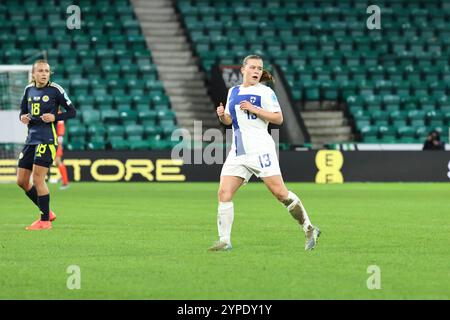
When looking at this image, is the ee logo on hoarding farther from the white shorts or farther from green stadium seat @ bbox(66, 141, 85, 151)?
the white shorts

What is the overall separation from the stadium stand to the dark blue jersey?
1958cm

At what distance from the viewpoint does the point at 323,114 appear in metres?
34.3

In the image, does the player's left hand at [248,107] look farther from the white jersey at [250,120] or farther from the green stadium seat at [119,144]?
the green stadium seat at [119,144]

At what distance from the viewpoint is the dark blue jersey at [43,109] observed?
14055 mm

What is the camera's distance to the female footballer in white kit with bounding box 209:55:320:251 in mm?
11180

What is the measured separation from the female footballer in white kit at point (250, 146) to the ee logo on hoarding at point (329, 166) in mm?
18244

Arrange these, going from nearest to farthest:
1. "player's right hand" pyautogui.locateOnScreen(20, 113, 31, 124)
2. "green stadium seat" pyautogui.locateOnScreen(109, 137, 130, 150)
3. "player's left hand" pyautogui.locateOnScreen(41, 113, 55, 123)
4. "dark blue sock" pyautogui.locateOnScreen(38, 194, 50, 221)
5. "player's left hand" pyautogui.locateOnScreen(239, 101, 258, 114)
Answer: "player's left hand" pyautogui.locateOnScreen(239, 101, 258, 114)
"player's left hand" pyautogui.locateOnScreen(41, 113, 55, 123)
"player's right hand" pyautogui.locateOnScreen(20, 113, 31, 124)
"dark blue sock" pyautogui.locateOnScreen(38, 194, 50, 221)
"green stadium seat" pyautogui.locateOnScreen(109, 137, 130, 150)

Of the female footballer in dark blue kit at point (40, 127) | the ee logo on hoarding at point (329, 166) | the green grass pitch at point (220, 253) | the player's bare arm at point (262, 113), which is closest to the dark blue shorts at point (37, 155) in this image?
the female footballer in dark blue kit at point (40, 127)

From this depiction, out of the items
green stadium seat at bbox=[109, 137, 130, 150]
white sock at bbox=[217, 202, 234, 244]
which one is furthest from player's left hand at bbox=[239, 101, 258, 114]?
green stadium seat at bbox=[109, 137, 130, 150]

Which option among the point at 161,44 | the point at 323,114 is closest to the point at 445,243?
the point at 323,114

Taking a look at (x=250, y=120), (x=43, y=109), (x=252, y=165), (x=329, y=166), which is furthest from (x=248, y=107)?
(x=329, y=166)

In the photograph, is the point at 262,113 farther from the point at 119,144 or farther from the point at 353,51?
the point at 353,51

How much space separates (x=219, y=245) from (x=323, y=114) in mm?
23373
